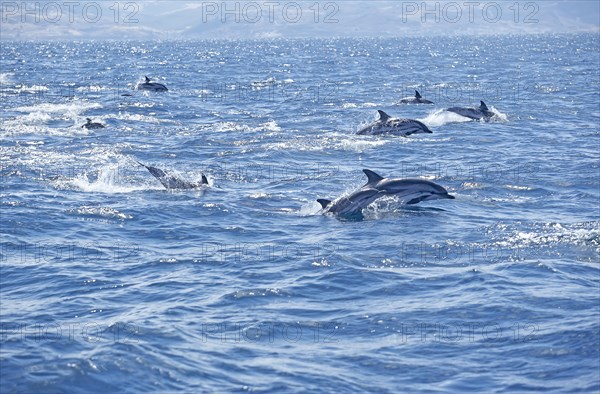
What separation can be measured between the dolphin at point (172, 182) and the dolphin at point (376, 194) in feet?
15.4

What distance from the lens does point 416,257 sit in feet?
61.0

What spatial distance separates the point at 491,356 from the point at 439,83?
56.6 m

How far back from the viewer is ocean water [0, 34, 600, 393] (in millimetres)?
13109

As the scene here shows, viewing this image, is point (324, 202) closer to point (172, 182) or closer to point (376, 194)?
point (376, 194)

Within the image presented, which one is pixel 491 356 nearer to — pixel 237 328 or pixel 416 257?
pixel 237 328

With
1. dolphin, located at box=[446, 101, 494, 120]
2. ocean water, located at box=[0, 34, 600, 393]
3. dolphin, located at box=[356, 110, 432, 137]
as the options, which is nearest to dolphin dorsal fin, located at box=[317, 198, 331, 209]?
ocean water, located at box=[0, 34, 600, 393]

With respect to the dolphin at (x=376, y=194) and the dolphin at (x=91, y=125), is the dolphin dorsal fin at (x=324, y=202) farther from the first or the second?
the dolphin at (x=91, y=125)

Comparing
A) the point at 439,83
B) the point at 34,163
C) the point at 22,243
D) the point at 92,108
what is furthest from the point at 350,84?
the point at 22,243

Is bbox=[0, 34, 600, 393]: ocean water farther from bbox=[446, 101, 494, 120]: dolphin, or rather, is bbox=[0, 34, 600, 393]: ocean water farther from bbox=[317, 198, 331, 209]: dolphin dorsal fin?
bbox=[446, 101, 494, 120]: dolphin

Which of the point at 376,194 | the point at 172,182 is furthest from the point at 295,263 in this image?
the point at 172,182

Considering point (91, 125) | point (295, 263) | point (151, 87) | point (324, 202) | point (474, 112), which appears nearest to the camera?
point (295, 263)

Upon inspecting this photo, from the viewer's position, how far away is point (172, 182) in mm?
26062

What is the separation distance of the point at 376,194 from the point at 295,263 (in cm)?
456

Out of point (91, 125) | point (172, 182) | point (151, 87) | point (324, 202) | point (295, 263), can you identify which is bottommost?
point (295, 263)
